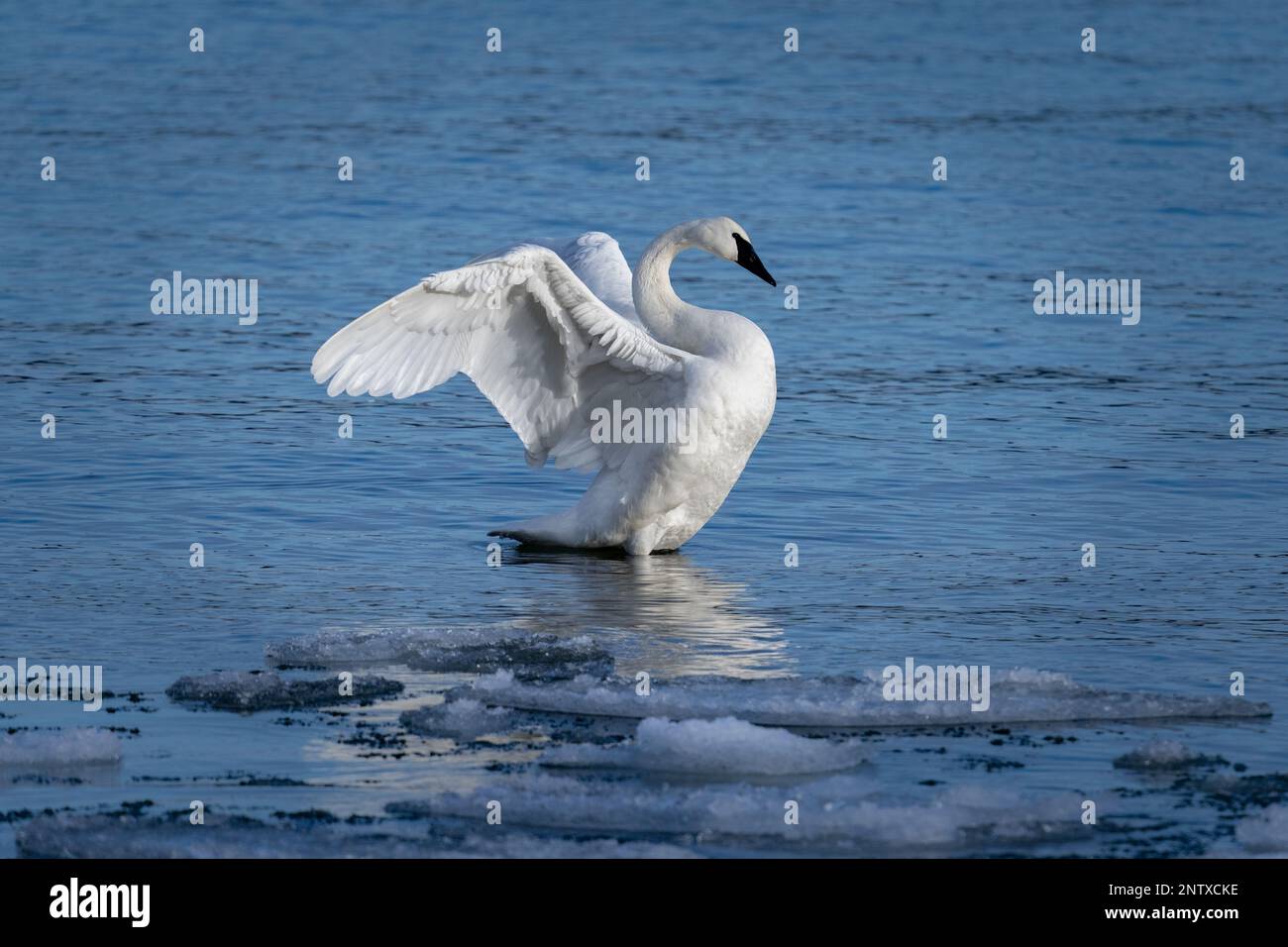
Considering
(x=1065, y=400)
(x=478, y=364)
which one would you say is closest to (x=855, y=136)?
(x=1065, y=400)

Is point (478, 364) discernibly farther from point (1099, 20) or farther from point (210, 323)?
point (1099, 20)

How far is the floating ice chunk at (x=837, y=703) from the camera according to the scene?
852 cm

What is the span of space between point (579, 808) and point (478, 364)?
16.5 ft

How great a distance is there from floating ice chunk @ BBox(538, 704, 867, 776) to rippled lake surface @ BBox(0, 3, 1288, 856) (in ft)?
0.05

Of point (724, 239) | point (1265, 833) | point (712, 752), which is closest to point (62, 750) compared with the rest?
point (712, 752)

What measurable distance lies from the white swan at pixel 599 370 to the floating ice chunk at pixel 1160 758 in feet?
13.5

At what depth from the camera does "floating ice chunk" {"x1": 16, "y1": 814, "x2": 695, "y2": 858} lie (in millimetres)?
6902

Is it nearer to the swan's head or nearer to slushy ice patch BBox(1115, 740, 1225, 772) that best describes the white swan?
the swan's head

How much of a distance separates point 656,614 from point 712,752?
9.08ft
